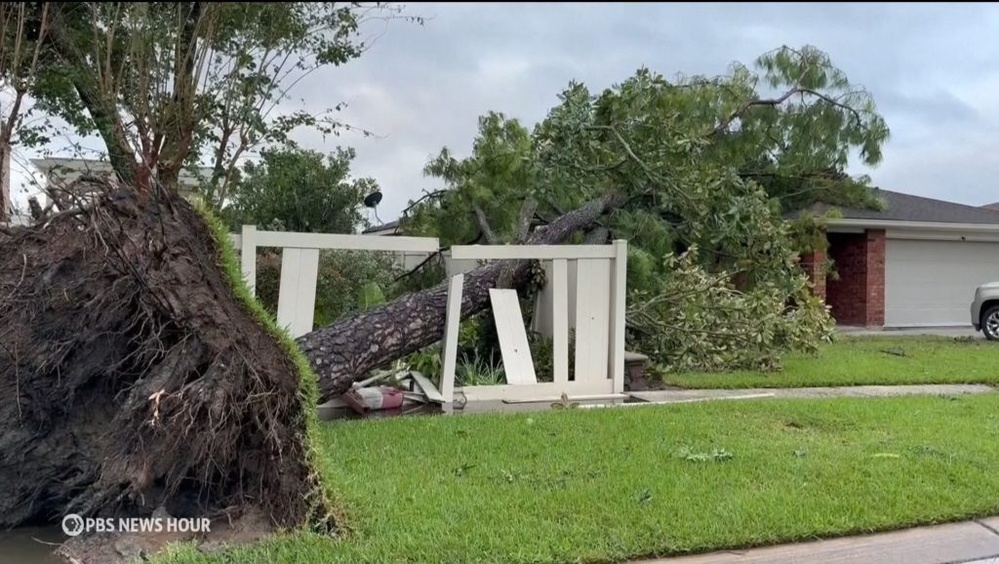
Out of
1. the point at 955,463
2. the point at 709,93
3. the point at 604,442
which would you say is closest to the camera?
the point at 955,463

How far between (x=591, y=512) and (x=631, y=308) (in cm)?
576

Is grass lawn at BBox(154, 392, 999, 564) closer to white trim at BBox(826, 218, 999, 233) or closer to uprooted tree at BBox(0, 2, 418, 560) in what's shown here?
uprooted tree at BBox(0, 2, 418, 560)

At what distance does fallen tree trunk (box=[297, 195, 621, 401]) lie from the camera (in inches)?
272

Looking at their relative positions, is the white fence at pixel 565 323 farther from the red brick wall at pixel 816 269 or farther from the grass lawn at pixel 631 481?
the red brick wall at pixel 816 269

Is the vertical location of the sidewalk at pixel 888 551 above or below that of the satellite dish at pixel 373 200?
below

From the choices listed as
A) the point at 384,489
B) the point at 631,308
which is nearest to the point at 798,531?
the point at 384,489

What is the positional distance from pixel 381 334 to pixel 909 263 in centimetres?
1485

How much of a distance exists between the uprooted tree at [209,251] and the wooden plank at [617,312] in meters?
1.42

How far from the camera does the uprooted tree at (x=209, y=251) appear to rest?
170 inches

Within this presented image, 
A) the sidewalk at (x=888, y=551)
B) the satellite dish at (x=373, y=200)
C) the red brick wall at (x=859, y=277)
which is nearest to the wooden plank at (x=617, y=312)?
the sidewalk at (x=888, y=551)

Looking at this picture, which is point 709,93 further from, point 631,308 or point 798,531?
point 798,531

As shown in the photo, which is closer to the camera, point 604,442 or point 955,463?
point 955,463

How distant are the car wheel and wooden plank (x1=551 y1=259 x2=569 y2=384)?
1004 centimetres

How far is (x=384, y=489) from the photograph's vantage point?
188 inches
